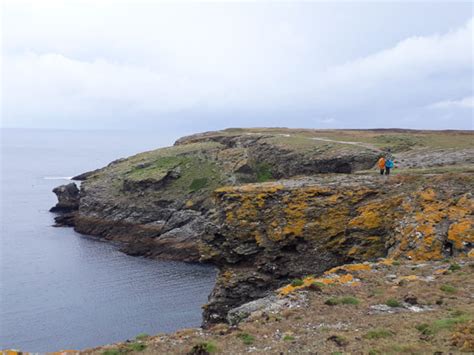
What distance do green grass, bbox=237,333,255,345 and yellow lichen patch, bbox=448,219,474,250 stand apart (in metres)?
14.2

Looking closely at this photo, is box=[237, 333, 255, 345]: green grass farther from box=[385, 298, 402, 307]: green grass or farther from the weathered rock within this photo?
the weathered rock

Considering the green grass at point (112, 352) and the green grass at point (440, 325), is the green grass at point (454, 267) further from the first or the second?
the green grass at point (112, 352)

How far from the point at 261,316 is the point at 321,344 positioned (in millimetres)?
3745

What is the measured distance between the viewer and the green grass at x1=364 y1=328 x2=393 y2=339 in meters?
13.8

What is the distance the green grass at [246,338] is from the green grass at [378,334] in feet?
11.9

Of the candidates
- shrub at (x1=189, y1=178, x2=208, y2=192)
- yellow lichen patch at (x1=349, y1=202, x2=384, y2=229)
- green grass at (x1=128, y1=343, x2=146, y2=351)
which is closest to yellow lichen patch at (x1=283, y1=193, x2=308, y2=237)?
yellow lichen patch at (x1=349, y1=202, x2=384, y2=229)

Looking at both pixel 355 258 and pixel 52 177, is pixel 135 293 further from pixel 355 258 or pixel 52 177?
pixel 52 177

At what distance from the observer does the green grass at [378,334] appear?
13.8m

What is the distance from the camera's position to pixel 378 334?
1386 cm

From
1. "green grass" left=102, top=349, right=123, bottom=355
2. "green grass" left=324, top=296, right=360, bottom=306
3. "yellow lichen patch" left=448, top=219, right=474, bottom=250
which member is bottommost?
"green grass" left=102, top=349, right=123, bottom=355

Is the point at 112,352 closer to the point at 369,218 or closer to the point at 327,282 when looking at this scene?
the point at 327,282

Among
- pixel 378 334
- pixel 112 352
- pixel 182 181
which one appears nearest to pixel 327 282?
pixel 378 334

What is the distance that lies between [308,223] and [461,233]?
33.4 ft

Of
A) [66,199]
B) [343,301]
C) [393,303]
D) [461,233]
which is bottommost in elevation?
[66,199]
